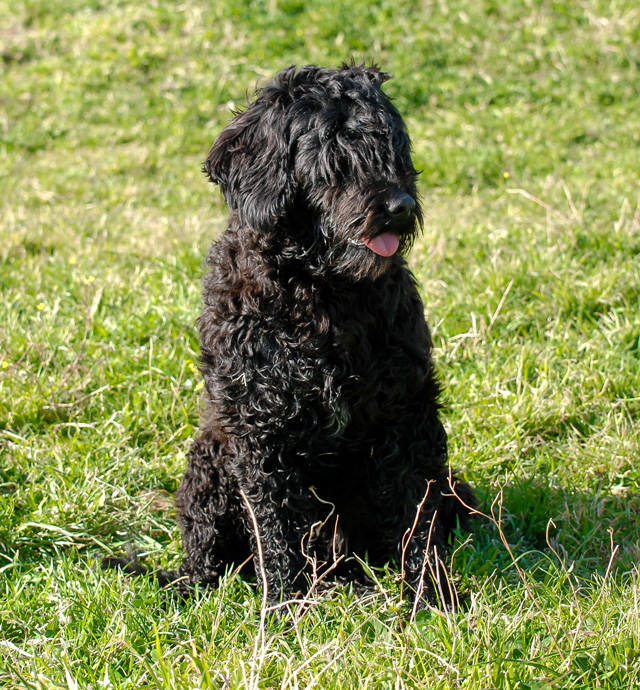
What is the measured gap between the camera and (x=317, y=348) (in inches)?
105

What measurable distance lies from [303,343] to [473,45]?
7243mm

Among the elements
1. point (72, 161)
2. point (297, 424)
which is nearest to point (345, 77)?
point (297, 424)

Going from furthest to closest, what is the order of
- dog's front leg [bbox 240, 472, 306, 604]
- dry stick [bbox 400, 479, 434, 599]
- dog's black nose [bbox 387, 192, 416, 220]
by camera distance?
1. dog's front leg [bbox 240, 472, 306, 604]
2. dry stick [bbox 400, 479, 434, 599]
3. dog's black nose [bbox 387, 192, 416, 220]

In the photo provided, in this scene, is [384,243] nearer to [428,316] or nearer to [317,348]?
[317,348]

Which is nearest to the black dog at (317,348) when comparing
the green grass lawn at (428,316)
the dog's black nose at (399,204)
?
the dog's black nose at (399,204)

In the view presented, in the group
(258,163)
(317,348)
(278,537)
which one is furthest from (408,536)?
(258,163)

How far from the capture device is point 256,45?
909cm

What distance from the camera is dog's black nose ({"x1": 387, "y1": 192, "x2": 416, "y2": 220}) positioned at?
96.8 inches

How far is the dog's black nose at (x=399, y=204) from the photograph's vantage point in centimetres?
246

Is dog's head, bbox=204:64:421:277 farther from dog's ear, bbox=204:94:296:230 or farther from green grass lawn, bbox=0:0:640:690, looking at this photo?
green grass lawn, bbox=0:0:640:690

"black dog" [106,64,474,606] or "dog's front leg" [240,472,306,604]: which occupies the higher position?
"black dog" [106,64,474,606]

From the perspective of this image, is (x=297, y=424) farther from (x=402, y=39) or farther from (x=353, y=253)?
(x=402, y=39)

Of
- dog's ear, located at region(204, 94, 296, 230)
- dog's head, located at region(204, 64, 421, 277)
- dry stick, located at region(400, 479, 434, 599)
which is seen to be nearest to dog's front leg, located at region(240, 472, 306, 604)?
dry stick, located at region(400, 479, 434, 599)

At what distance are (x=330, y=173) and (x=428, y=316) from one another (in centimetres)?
214
